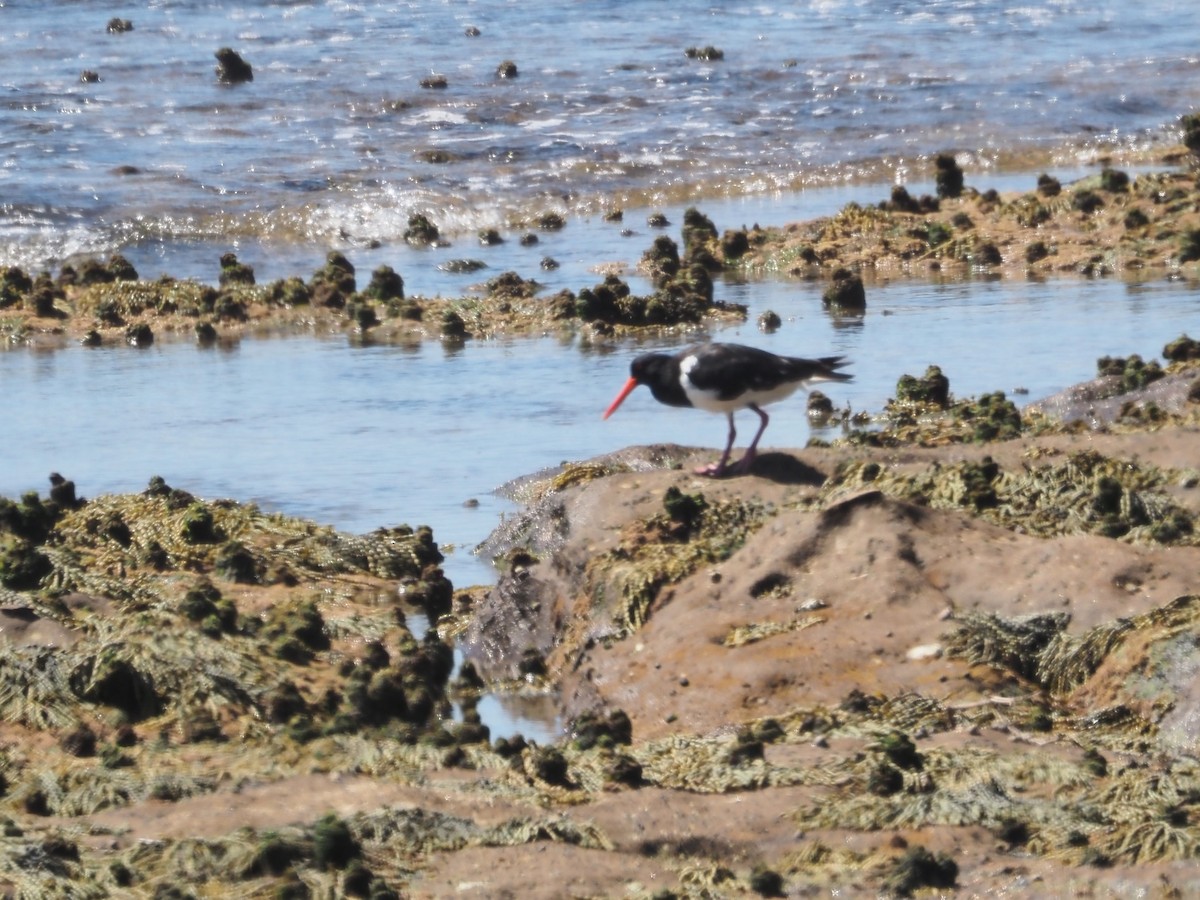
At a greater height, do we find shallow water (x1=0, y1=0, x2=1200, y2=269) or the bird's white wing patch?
shallow water (x1=0, y1=0, x2=1200, y2=269)

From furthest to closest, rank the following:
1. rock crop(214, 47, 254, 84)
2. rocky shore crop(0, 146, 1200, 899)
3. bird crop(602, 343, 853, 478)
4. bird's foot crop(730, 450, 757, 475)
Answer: rock crop(214, 47, 254, 84), bird crop(602, 343, 853, 478), bird's foot crop(730, 450, 757, 475), rocky shore crop(0, 146, 1200, 899)

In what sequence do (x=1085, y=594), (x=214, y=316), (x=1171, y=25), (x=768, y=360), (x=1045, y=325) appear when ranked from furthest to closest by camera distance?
(x=1171, y=25) → (x=214, y=316) → (x=1045, y=325) → (x=768, y=360) → (x=1085, y=594)

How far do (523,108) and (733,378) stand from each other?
54.6ft

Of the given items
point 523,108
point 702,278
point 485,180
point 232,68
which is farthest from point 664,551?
point 232,68

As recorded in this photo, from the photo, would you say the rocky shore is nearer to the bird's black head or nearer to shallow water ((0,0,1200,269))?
the bird's black head

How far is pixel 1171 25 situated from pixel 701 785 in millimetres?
26460

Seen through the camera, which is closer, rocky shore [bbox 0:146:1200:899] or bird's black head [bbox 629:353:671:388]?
rocky shore [bbox 0:146:1200:899]

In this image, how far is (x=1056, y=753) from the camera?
6.35 meters

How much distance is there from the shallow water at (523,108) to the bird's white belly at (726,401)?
10.6 metres

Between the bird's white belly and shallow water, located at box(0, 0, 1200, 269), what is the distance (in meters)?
10.6

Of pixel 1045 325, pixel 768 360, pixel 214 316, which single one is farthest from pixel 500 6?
pixel 768 360

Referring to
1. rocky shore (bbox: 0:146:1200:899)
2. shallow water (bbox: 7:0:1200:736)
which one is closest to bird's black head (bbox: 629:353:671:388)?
rocky shore (bbox: 0:146:1200:899)

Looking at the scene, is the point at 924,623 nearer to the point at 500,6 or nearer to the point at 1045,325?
the point at 1045,325

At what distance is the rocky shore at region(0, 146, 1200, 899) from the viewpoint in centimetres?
576
